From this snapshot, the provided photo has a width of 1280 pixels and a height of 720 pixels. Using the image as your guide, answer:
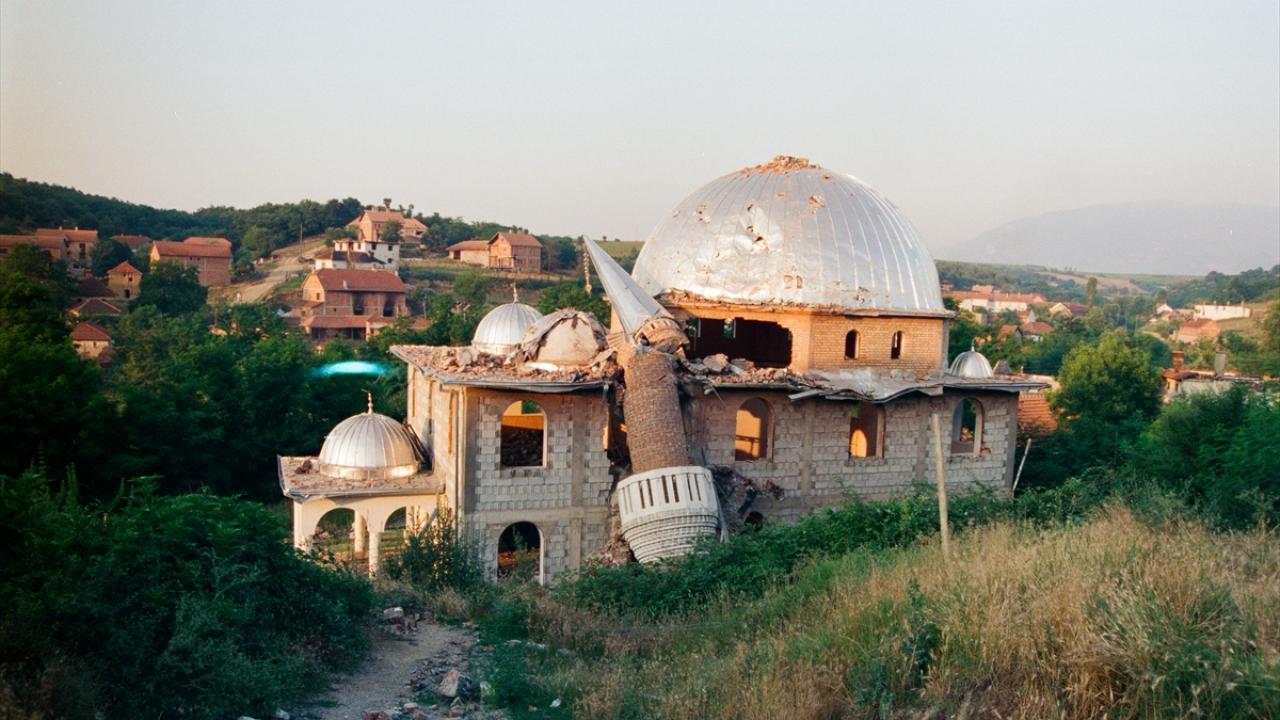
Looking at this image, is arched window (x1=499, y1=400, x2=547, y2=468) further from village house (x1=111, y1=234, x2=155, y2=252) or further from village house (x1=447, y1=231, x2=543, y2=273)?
village house (x1=111, y1=234, x2=155, y2=252)

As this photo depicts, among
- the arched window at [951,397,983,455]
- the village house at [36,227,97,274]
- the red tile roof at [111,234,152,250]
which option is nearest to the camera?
the arched window at [951,397,983,455]

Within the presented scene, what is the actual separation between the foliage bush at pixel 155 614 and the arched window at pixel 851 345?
13.0 metres

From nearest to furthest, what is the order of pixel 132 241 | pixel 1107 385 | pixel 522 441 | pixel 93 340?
pixel 522 441 < pixel 1107 385 < pixel 93 340 < pixel 132 241

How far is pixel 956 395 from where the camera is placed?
65.6 ft

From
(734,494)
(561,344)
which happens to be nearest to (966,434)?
(734,494)

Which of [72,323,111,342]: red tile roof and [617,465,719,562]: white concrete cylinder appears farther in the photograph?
[72,323,111,342]: red tile roof

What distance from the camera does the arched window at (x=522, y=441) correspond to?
2112cm

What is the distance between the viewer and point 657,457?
52.7 feet

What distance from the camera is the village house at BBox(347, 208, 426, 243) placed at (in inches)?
3642

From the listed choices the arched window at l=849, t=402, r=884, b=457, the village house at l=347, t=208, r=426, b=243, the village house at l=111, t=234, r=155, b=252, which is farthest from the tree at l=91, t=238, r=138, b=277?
the arched window at l=849, t=402, r=884, b=457

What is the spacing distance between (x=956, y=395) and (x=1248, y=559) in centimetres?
1292

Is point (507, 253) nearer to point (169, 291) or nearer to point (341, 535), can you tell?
point (169, 291)

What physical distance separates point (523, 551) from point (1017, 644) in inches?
453

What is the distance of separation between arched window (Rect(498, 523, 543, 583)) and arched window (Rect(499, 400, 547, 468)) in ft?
4.74
